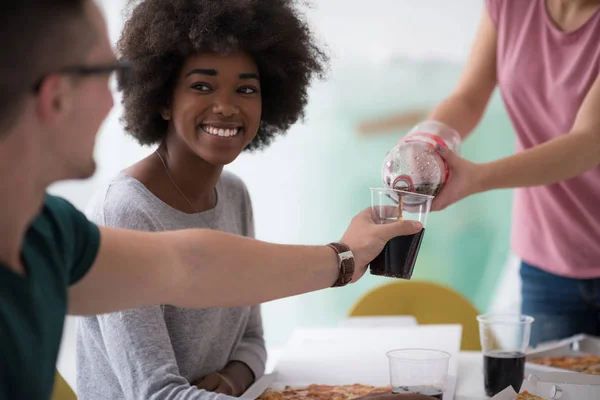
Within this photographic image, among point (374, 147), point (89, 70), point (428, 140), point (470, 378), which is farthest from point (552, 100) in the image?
point (374, 147)

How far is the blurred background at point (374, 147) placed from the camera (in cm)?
398

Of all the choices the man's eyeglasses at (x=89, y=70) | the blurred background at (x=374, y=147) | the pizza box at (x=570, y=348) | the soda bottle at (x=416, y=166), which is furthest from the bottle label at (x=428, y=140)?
the blurred background at (x=374, y=147)

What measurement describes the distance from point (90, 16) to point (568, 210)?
5.17ft

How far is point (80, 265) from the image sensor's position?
101 centimetres

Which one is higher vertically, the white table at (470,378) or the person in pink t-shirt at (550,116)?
the person in pink t-shirt at (550,116)

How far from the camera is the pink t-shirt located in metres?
2.03

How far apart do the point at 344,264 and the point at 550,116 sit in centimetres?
101

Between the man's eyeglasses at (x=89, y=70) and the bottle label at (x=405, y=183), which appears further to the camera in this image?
the bottle label at (x=405, y=183)

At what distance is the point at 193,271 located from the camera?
3.67ft

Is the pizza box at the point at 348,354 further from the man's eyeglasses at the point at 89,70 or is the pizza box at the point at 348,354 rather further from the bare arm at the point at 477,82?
the man's eyeglasses at the point at 89,70

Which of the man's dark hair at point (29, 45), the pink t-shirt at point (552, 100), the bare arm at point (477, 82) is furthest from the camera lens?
the bare arm at point (477, 82)

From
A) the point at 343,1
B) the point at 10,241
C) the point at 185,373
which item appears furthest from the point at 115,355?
the point at 343,1

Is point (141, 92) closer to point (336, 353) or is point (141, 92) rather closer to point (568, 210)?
point (336, 353)

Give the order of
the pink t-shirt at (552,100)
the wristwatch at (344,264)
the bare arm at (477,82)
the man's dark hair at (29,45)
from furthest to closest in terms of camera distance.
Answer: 1. the bare arm at (477,82)
2. the pink t-shirt at (552,100)
3. the wristwatch at (344,264)
4. the man's dark hair at (29,45)
